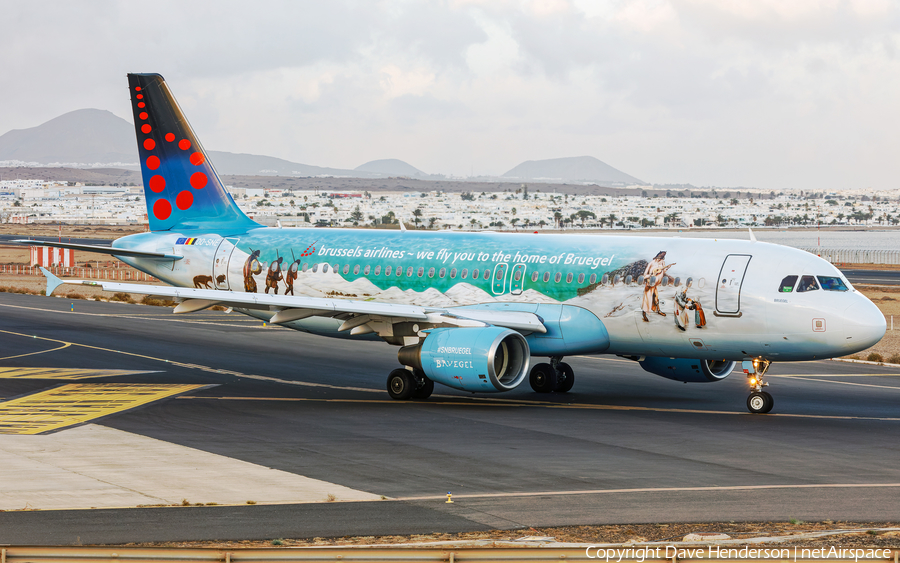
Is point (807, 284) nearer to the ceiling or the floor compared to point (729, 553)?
nearer to the ceiling

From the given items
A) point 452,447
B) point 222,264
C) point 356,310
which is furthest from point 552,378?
point 222,264

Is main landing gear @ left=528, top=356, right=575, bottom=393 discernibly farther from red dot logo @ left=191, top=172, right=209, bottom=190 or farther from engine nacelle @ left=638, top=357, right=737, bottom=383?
red dot logo @ left=191, top=172, right=209, bottom=190

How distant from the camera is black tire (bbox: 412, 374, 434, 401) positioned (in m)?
30.6

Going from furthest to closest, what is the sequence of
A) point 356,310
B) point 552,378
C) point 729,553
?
1. point 552,378
2. point 356,310
3. point 729,553

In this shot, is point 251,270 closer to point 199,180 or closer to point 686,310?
point 199,180

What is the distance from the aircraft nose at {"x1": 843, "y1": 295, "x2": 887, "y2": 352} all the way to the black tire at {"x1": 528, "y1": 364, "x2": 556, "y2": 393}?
9736 millimetres

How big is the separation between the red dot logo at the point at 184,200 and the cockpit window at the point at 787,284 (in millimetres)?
21860

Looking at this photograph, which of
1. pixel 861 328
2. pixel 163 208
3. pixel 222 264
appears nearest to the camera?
pixel 861 328

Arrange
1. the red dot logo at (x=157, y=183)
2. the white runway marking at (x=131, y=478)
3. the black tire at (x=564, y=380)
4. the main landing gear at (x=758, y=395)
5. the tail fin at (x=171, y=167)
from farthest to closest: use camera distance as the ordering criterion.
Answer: the red dot logo at (x=157, y=183) < the tail fin at (x=171, y=167) < the black tire at (x=564, y=380) < the main landing gear at (x=758, y=395) < the white runway marking at (x=131, y=478)

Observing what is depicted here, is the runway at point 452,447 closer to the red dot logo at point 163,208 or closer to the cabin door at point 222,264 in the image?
the cabin door at point 222,264

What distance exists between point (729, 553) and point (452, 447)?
10370 millimetres

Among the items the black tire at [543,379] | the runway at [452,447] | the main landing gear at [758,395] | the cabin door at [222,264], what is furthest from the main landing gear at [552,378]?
the cabin door at [222,264]

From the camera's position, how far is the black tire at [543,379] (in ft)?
109

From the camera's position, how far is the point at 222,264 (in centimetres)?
3641
